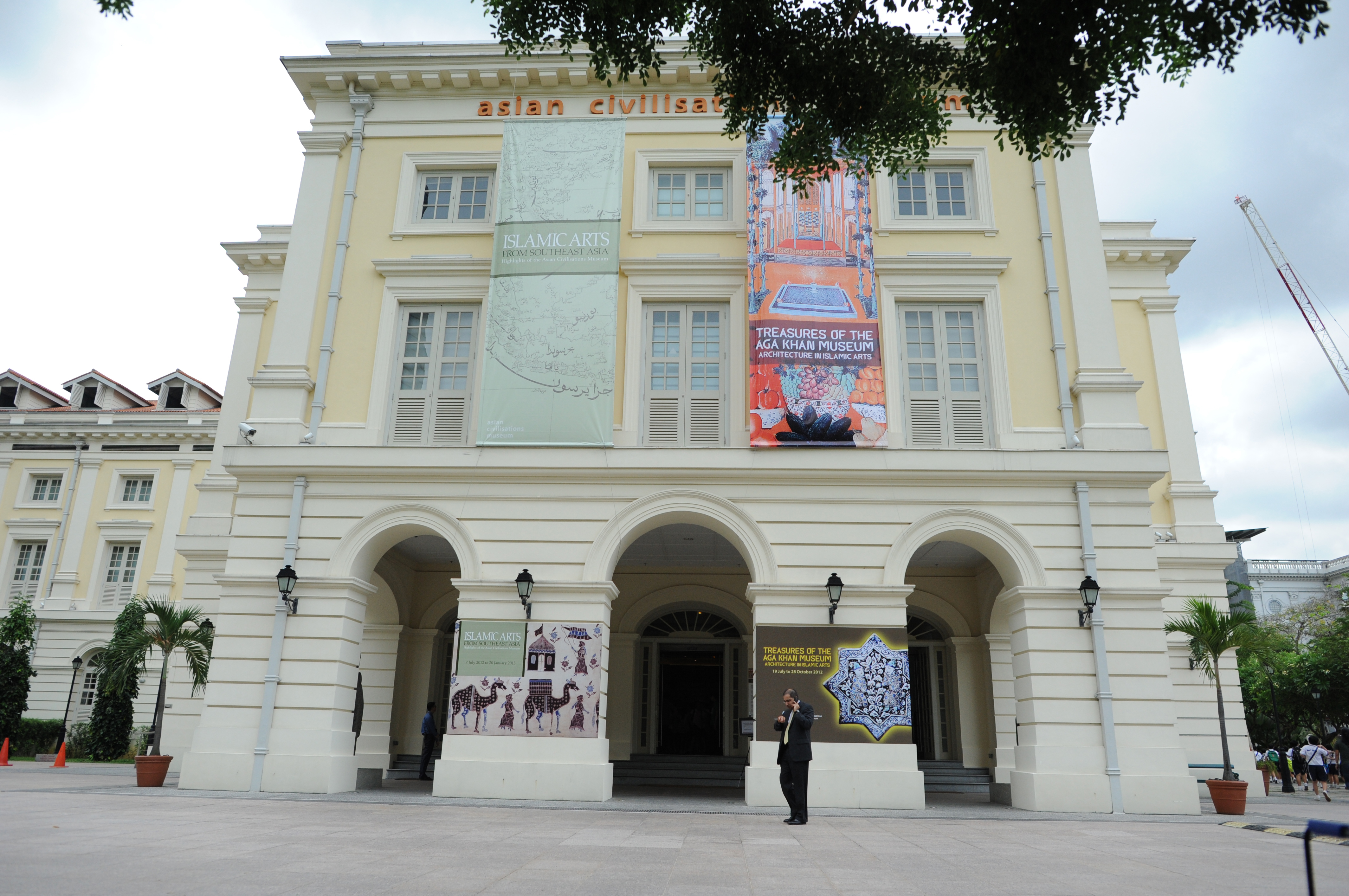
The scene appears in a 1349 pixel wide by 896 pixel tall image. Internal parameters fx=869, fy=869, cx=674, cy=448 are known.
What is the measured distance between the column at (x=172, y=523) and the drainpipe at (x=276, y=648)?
25.8 m

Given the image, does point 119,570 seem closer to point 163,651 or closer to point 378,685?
point 163,651

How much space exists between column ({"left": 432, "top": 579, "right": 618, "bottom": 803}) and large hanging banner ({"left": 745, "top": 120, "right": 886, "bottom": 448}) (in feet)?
13.0

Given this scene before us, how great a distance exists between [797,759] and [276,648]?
334 inches

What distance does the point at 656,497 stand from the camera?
47.0ft

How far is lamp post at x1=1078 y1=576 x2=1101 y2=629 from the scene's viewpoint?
13.2 m

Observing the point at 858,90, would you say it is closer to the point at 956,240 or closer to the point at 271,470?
the point at 956,240

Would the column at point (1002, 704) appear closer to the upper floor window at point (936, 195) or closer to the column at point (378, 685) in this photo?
the upper floor window at point (936, 195)

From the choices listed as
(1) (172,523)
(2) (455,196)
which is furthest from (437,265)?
(1) (172,523)

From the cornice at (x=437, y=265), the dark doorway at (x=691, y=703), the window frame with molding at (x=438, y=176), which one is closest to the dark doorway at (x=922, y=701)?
the dark doorway at (x=691, y=703)

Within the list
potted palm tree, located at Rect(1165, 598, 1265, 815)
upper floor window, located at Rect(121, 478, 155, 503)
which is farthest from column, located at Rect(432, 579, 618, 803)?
upper floor window, located at Rect(121, 478, 155, 503)

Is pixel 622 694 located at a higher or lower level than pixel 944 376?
lower

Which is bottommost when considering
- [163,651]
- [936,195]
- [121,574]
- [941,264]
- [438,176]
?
[163,651]

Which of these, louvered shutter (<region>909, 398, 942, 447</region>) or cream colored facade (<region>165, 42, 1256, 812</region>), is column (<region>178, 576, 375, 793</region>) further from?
louvered shutter (<region>909, 398, 942, 447</region>)

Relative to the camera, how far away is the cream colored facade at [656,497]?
13391 mm
